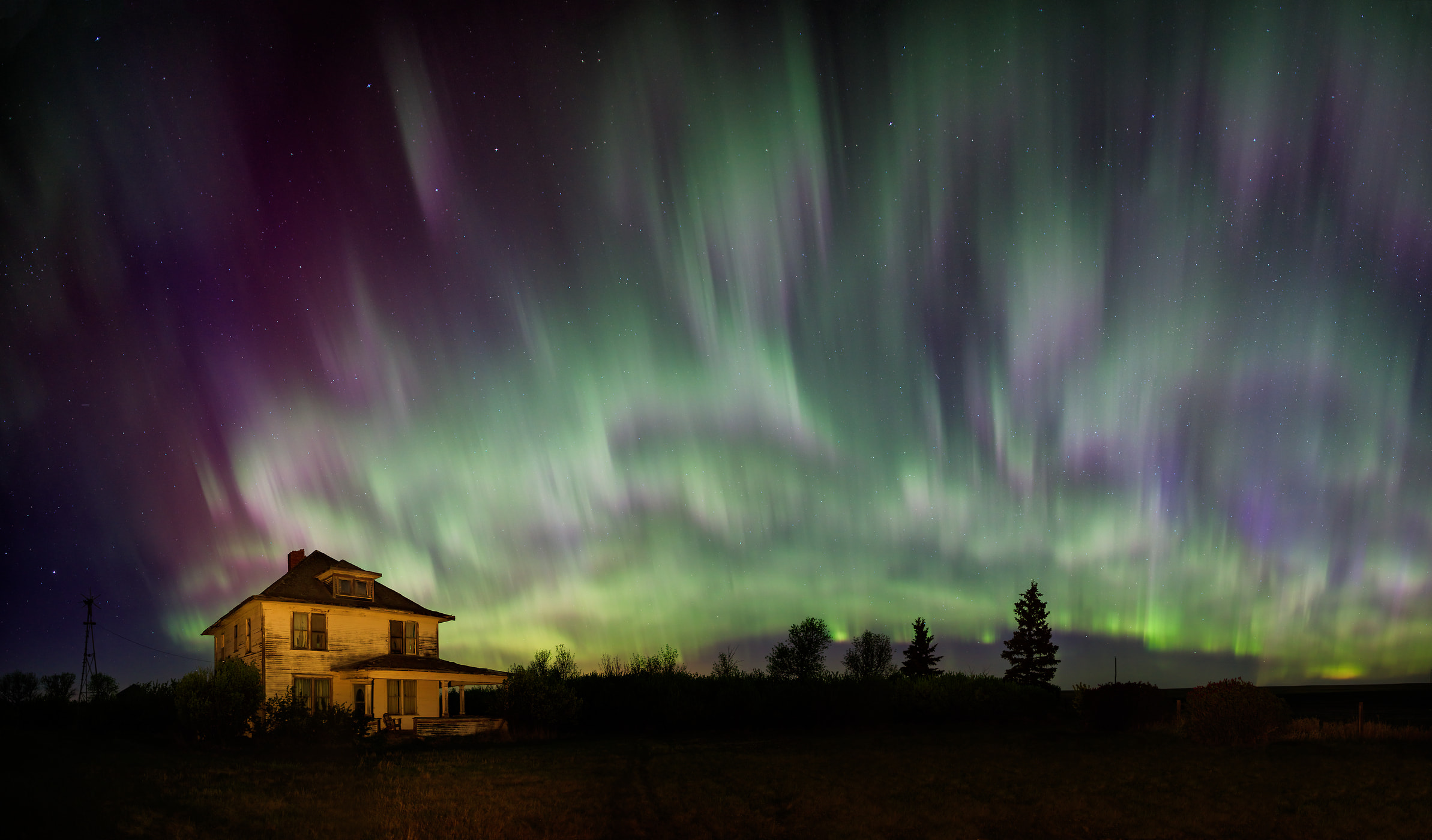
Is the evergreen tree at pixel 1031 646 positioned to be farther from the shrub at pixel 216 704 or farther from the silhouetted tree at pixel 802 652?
the shrub at pixel 216 704

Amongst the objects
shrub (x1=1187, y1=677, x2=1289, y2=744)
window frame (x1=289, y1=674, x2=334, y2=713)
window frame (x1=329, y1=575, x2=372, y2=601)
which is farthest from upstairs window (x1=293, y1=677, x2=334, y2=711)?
shrub (x1=1187, y1=677, x2=1289, y2=744)

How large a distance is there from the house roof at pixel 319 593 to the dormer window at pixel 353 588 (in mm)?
259

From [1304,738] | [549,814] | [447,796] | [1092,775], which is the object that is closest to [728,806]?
[549,814]

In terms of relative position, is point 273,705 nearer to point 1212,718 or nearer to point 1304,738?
point 1212,718

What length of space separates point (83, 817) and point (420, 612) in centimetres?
3224

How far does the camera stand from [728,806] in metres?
17.0

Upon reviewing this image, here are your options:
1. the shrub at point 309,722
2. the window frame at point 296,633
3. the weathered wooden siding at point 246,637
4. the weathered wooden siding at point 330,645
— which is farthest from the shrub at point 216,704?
the window frame at point 296,633

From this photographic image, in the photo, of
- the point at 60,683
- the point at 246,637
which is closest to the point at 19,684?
the point at 60,683

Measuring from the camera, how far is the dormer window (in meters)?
40.1

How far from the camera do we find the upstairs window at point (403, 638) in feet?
137

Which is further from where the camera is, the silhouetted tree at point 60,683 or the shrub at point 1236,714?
the silhouetted tree at point 60,683

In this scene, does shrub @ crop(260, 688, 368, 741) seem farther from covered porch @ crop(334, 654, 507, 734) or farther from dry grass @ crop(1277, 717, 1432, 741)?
dry grass @ crop(1277, 717, 1432, 741)

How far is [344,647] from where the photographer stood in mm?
39375

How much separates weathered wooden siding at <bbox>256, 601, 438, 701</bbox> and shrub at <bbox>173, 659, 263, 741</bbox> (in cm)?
618
